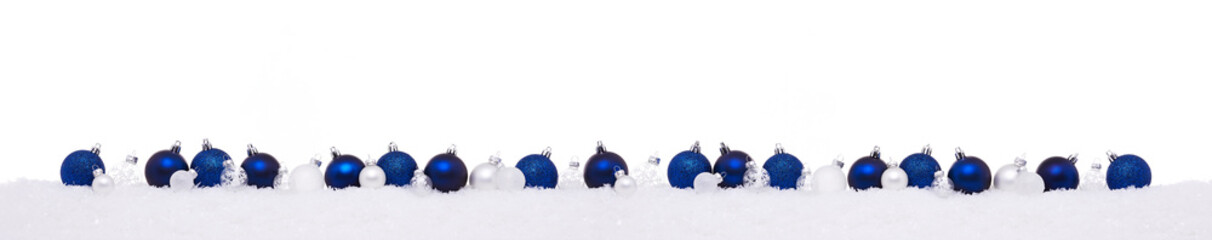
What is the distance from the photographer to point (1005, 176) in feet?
11.9

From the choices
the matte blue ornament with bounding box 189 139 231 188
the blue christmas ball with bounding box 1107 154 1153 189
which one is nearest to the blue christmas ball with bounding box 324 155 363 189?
the matte blue ornament with bounding box 189 139 231 188

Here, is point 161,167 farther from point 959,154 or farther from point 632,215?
point 959,154

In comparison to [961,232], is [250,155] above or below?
above

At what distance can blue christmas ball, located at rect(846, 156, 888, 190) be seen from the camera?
3.69 meters

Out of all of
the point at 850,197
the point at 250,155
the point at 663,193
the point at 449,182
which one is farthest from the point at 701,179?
the point at 250,155

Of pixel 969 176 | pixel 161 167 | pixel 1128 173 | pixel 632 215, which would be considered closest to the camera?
pixel 632 215

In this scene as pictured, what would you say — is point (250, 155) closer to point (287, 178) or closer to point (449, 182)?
point (287, 178)

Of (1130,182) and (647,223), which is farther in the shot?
(1130,182)

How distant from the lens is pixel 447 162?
12.0 ft

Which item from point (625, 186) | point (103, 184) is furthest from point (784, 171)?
point (103, 184)

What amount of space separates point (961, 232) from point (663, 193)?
0.70 meters

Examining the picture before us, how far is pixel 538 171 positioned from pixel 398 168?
350 millimetres

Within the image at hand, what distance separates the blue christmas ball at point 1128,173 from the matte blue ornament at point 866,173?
56 cm

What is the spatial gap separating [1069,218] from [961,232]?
26 cm
